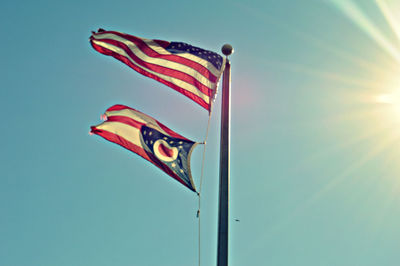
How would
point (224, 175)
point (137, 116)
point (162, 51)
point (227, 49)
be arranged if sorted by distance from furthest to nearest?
1. point (162, 51)
2. point (137, 116)
3. point (227, 49)
4. point (224, 175)

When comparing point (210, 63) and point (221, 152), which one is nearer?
point (221, 152)

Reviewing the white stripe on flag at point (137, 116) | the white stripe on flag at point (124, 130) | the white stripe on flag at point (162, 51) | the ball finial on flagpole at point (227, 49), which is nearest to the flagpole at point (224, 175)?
the ball finial on flagpole at point (227, 49)

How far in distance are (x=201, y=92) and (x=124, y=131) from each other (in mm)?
2516

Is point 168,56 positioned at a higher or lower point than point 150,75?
higher

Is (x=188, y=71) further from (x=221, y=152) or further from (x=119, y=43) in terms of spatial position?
(x=221, y=152)

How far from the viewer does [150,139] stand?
10891mm

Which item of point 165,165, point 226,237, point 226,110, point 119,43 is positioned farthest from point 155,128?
point 226,237

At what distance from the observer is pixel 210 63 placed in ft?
Answer: 36.9

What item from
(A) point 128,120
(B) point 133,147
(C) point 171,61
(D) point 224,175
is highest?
(C) point 171,61

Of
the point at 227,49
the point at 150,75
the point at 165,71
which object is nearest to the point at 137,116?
the point at 150,75

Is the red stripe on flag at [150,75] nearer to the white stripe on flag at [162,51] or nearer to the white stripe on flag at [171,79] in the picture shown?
the white stripe on flag at [171,79]

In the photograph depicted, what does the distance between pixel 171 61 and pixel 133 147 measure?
2.84 metres

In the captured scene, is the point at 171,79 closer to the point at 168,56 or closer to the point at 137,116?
the point at 168,56

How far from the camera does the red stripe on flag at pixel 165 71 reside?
11.1 metres
